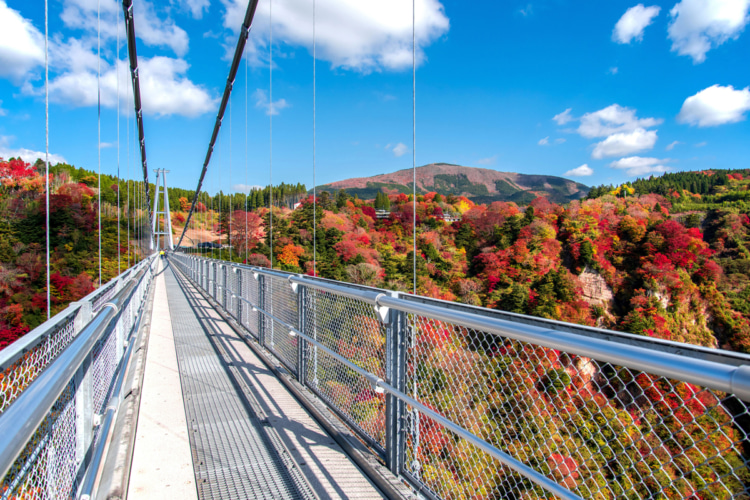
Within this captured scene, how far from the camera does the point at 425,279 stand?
2341 cm

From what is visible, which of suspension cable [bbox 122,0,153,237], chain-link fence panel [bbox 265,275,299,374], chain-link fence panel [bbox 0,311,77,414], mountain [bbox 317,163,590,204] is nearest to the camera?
chain-link fence panel [bbox 0,311,77,414]

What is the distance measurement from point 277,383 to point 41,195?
1065 cm

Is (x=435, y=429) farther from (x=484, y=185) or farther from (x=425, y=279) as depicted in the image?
(x=484, y=185)

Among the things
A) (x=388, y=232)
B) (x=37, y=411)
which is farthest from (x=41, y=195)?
(x=388, y=232)

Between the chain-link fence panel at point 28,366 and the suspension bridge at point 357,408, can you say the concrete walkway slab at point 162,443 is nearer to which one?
the suspension bridge at point 357,408

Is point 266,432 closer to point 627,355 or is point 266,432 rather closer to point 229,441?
point 229,441

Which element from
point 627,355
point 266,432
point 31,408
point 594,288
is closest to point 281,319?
point 266,432

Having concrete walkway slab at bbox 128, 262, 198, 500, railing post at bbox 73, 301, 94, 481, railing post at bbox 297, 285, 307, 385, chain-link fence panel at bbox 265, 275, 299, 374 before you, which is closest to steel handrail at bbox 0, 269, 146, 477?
railing post at bbox 73, 301, 94, 481

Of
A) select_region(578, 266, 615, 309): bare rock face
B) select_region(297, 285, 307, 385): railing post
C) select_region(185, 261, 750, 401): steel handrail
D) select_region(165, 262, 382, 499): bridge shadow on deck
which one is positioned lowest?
select_region(578, 266, 615, 309): bare rock face

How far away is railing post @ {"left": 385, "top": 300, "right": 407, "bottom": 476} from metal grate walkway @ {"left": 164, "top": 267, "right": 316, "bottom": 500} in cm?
42

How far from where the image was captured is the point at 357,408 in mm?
2529

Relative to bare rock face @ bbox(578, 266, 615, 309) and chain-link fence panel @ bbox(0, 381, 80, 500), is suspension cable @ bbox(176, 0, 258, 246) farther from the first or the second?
bare rock face @ bbox(578, 266, 615, 309)

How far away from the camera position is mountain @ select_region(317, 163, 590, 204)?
141 ft

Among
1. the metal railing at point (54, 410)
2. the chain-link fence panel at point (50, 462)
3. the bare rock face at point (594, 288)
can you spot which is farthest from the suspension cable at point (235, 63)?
the bare rock face at point (594, 288)
